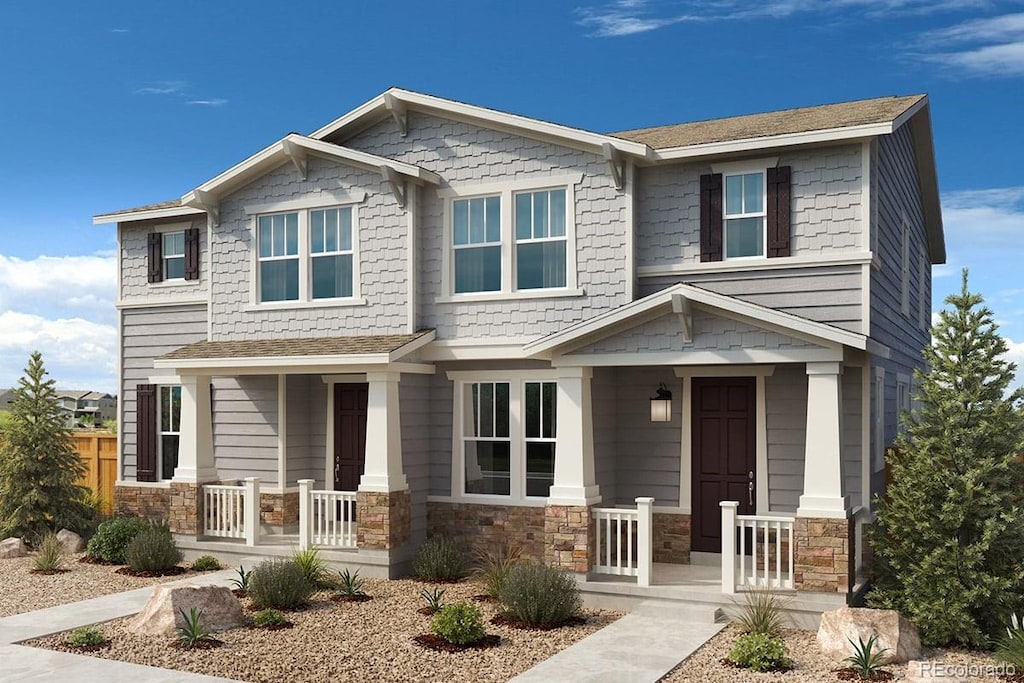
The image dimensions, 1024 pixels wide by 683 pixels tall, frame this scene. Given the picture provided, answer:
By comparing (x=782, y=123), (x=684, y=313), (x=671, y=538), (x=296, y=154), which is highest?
(x=782, y=123)

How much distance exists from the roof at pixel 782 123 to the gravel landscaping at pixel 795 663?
20.5 feet

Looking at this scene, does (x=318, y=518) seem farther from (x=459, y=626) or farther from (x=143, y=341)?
(x=143, y=341)

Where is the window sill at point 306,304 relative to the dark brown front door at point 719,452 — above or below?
above

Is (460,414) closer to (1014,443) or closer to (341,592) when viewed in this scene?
(341,592)

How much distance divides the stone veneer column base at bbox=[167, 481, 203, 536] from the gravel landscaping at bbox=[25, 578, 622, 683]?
14.0 ft

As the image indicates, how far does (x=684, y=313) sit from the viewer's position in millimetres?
11602

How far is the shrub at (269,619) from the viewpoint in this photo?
10625 mm

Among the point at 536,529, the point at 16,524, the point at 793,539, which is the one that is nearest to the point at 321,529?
the point at 536,529

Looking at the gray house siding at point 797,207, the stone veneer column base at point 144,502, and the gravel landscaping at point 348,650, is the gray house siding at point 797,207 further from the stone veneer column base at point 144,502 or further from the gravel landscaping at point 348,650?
the stone veneer column base at point 144,502

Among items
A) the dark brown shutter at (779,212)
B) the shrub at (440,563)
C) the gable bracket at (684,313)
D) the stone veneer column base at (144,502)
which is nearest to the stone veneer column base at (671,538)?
the shrub at (440,563)

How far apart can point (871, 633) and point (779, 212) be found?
5.53 meters

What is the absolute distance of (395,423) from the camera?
1367cm

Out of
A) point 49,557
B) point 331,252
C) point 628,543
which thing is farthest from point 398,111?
point 49,557

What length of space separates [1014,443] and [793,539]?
2.66m
